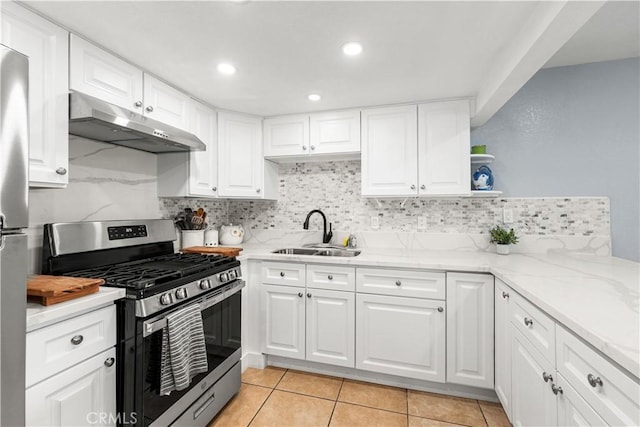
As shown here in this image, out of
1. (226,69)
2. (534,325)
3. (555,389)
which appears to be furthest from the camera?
(226,69)

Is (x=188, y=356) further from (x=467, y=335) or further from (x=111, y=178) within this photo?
(x=467, y=335)

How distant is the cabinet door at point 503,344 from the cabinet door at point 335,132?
4.86 feet

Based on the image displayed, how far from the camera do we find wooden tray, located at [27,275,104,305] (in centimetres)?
109

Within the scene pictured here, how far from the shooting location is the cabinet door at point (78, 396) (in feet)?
3.37

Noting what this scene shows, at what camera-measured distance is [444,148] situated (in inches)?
90.5

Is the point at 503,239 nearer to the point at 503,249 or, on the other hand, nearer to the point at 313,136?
the point at 503,249

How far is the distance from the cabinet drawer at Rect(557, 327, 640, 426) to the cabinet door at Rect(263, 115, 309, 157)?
83.9 inches

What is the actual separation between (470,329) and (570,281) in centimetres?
71

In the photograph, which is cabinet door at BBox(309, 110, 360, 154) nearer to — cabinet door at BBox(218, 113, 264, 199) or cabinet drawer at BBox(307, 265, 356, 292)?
cabinet door at BBox(218, 113, 264, 199)

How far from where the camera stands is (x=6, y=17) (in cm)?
120

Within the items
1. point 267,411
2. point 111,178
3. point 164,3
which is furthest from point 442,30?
point 267,411

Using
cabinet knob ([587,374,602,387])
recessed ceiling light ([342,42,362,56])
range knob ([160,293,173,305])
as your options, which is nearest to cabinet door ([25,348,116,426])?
range knob ([160,293,173,305])

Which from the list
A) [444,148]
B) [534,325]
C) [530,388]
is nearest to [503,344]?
[530,388]

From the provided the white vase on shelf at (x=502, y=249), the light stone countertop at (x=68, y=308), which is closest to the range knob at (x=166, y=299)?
the light stone countertop at (x=68, y=308)
